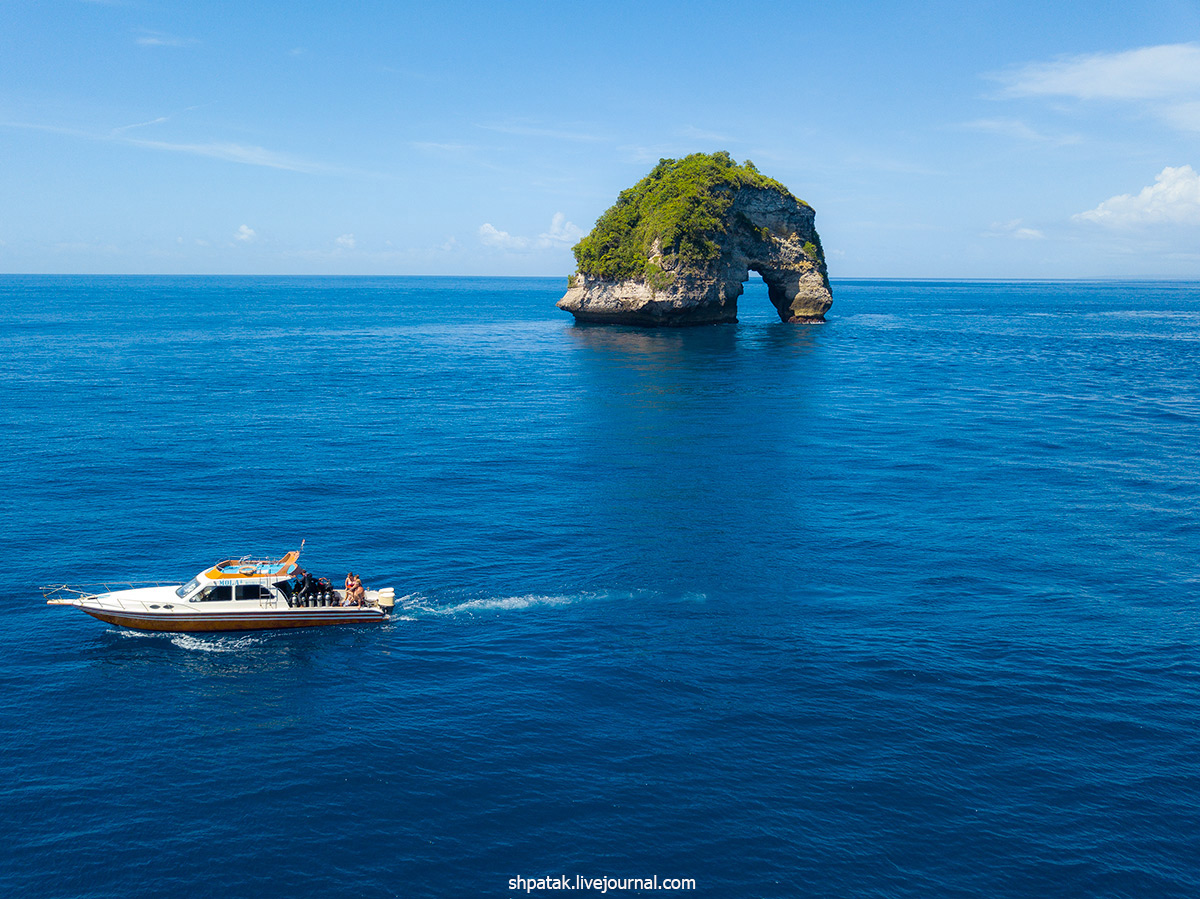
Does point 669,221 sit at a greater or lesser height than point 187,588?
greater

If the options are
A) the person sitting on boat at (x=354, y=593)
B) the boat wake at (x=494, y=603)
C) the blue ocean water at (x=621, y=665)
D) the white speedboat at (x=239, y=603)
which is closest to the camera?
the blue ocean water at (x=621, y=665)

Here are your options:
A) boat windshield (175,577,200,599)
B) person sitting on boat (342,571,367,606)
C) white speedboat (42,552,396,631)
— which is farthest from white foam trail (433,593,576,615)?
boat windshield (175,577,200,599)

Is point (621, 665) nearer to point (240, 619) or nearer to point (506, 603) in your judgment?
point (506, 603)

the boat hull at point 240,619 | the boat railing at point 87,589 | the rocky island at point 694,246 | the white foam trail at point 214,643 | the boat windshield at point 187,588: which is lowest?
the white foam trail at point 214,643

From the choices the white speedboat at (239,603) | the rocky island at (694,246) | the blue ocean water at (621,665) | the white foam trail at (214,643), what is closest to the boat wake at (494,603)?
the blue ocean water at (621,665)

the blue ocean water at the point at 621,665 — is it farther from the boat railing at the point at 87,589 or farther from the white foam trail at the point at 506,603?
the boat railing at the point at 87,589

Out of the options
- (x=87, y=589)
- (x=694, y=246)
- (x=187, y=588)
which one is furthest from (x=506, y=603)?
(x=694, y=246)

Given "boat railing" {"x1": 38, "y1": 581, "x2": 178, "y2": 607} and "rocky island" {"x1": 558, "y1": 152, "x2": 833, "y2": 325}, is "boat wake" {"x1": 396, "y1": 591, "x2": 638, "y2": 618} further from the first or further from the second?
"rocky island" {"x1": 558, "y1": 152, "x2": 833, "y2": 325}
